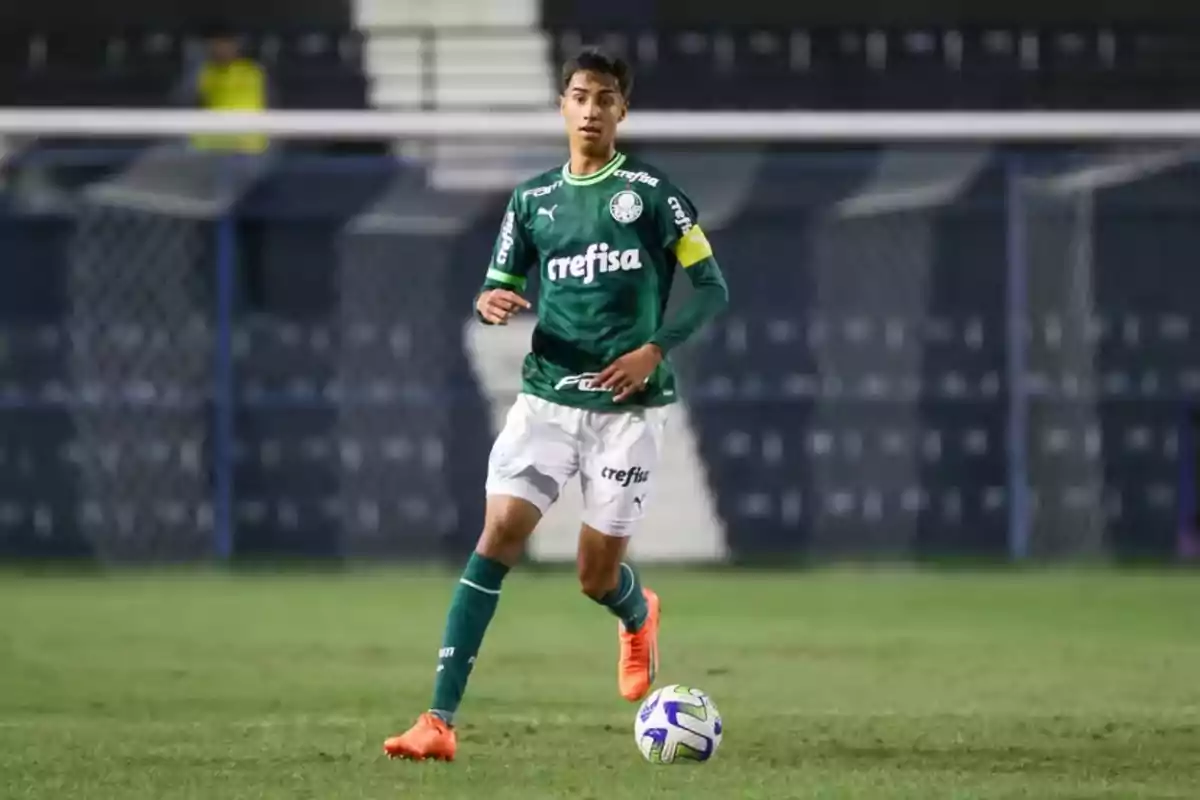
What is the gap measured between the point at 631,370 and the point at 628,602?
41.3 inches

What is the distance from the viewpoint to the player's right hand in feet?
17.8

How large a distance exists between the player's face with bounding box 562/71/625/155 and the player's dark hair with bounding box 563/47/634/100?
0.04ft

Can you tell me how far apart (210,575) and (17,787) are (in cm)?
748

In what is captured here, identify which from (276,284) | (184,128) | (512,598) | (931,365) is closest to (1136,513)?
(931,365)

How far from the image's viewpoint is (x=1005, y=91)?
574 inches

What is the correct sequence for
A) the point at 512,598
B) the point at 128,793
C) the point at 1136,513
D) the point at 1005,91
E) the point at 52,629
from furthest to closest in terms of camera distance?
the point at 1005,91
the point at 1136,513
the point at 512,598
the point at 52,629
the point at 128,793

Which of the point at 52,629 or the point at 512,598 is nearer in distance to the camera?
the point at 52,629

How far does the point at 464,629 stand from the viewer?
5.41 m

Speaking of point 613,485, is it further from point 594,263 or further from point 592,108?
point 592,108

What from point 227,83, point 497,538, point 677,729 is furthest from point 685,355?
point 677,729

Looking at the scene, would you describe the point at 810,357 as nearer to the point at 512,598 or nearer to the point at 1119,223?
A: the point at 1119,223

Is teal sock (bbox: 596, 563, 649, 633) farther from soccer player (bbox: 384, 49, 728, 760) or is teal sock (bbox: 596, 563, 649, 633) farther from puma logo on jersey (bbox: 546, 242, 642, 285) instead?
puma logo on jersey (bbox: 546, 242, 642, 285)

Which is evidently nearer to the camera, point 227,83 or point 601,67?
point 601,67

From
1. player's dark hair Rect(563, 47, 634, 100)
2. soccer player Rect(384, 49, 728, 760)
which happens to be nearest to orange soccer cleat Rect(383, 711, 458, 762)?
soccer player Rect(384, 49, 728, 760)
